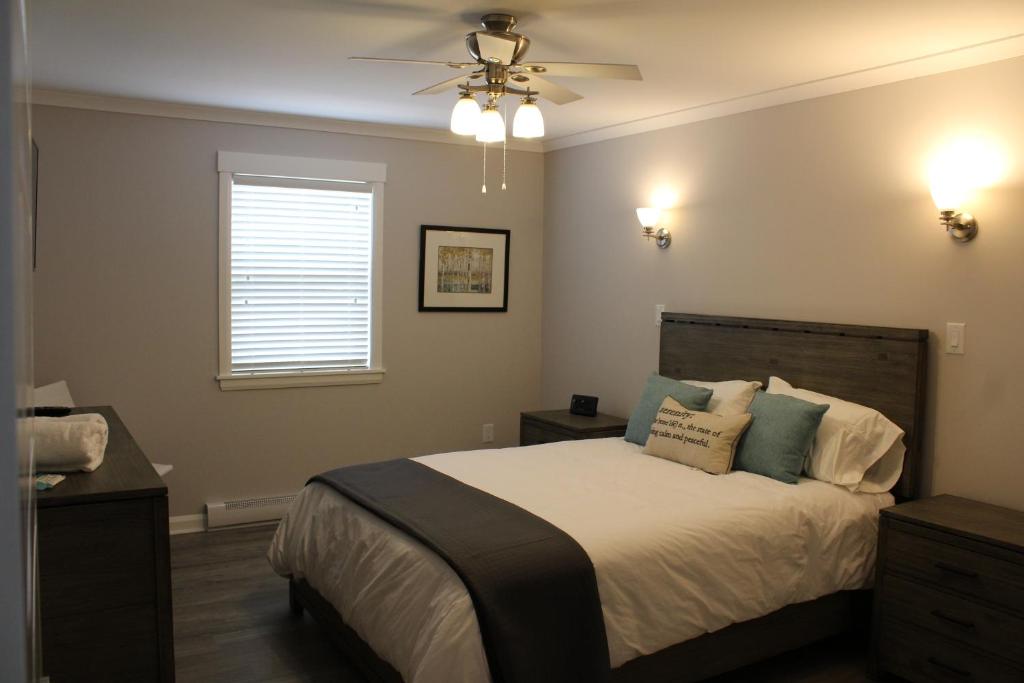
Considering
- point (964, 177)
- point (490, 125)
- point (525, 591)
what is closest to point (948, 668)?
point (525, 591)

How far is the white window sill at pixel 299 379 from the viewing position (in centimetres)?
483

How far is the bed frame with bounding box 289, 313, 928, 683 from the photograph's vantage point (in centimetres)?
283

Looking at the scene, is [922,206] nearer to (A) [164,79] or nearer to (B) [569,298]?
(B) [569,298]

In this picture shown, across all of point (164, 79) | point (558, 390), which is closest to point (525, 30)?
point (164, 79)

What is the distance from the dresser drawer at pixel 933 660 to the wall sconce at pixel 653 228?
7.84 feet

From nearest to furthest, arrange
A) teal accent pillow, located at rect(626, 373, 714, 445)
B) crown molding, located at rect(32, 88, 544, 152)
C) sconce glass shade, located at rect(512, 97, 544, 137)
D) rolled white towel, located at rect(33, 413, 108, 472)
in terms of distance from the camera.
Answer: rolled white towel, located at rect(33, 413, 108, 472) < sconce glass shade, located at rect(512, 97, 544, 137) < teal accent pillow, located at rect(626, 373, 714, 445) < crown molding, located at rect(32, 88, 544, 152)

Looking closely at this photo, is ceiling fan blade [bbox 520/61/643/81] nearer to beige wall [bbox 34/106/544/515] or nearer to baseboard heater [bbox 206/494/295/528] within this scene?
beige wall [bbox 34/106/544/515]

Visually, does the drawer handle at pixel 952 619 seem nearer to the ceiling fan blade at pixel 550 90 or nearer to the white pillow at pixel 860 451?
the white pillow at pixel 860 451

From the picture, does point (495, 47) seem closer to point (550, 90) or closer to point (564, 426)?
point (550, 90)

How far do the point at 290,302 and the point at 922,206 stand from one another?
3.47m

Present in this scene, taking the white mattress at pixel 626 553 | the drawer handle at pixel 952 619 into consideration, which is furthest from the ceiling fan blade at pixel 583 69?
the drawer handle at pixel 952 619

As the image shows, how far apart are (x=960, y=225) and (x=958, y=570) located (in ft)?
4.37

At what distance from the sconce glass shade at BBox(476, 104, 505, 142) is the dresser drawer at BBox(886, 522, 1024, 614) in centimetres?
205

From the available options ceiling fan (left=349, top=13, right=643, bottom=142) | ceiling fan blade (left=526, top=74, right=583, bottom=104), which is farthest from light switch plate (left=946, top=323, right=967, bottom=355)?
ceiling fan blade (left=526, top=74, right=583, bottom=104)
